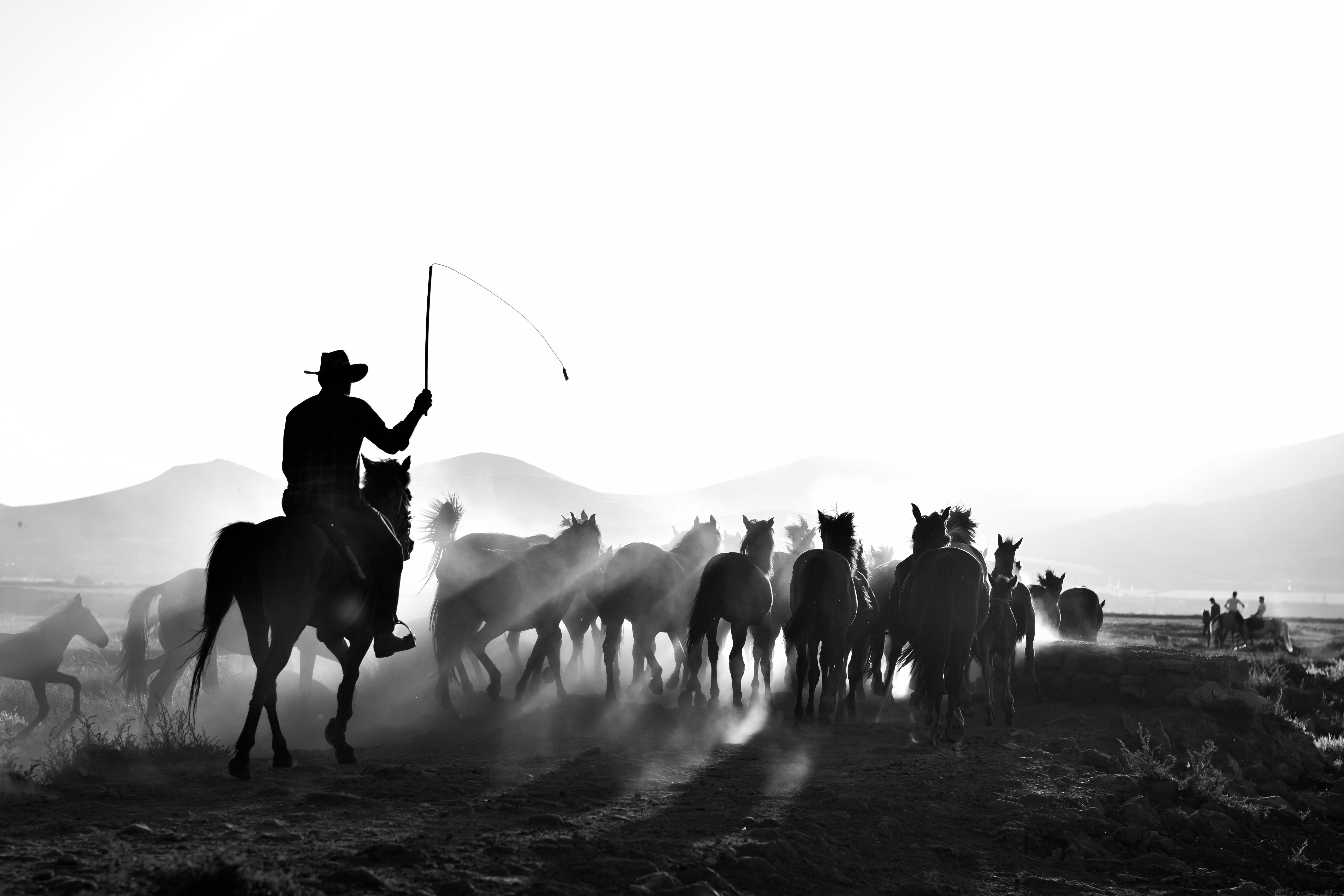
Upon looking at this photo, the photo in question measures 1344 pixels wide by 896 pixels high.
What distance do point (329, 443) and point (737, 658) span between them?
25.7ft

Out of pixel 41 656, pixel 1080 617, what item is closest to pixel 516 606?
pixel 41 656

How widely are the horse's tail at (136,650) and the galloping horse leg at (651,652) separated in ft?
24.7

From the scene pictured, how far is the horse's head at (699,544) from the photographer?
18891 mm

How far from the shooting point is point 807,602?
13.2 meters

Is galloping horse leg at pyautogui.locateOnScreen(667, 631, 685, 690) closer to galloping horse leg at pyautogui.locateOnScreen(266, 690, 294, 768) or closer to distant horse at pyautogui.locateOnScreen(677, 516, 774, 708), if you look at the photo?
distant horse at pyautogui.locateOnScreen(677, 516, 774, 708)

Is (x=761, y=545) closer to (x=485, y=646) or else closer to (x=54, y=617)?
(x=485, y=646)

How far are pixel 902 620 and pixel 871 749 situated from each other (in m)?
2.10

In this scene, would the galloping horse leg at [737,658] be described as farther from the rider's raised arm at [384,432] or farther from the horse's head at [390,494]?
the rider's raised arm at [384,432]

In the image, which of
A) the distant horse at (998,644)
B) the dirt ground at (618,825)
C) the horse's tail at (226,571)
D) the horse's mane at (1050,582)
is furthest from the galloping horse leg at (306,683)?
the horse's mane at (1050,582)

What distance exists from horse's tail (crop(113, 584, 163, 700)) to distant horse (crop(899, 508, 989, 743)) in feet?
36.0

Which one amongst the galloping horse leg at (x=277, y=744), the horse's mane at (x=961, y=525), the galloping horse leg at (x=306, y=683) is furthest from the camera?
the horse's mane at (x=961, y=525)

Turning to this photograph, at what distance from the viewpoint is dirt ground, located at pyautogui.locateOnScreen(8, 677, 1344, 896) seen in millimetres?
5082

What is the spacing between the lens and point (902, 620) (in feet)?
42.0

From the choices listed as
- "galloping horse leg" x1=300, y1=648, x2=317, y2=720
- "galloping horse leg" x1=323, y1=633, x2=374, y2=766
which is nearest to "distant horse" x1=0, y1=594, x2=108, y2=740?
"galloping horse leg" x1=300, y1=648, x2=317, y2=720
